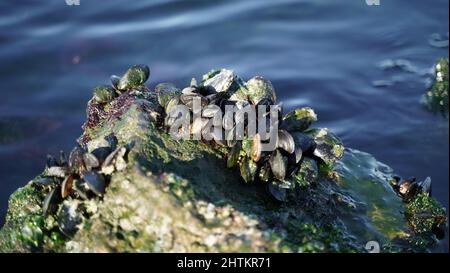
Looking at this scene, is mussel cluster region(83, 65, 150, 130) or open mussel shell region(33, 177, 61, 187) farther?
mussel cluster region(83, 65, 150, 130)

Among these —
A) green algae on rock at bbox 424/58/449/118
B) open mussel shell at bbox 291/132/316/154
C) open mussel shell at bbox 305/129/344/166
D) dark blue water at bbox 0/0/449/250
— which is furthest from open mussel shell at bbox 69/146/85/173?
green algae on rock at bbox 424/58/449/118

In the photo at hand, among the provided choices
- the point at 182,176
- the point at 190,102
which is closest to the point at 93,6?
the point at 190,102

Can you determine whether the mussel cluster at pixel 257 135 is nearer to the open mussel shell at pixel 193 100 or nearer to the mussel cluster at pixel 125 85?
the open mussel shell at pixel 193 100

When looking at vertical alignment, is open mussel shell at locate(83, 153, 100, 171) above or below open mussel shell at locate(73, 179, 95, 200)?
above

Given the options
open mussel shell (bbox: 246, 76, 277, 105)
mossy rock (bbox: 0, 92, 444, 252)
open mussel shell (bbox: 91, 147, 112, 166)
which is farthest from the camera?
open mussel shell (bbox: 246, 76, 277, 105)

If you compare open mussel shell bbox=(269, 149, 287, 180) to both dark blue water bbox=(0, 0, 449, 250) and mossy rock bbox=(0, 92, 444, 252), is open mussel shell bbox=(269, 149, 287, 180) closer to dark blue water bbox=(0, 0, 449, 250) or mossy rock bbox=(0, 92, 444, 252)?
mossy rock bbox=(0, 92, 444, 252)

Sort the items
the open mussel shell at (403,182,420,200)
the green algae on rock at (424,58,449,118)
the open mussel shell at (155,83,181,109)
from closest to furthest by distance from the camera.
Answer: the open mussel shell at (155,83,181,109)
the open mussel shell at (403,182,420,200)
the green algae on rock at (424,58,449,118)

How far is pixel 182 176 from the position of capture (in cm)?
338

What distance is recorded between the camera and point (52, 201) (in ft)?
11.6

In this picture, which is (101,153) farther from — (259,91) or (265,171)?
(259,91)

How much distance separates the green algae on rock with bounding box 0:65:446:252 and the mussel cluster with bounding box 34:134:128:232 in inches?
1.3

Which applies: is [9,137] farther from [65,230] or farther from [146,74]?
[65,230]

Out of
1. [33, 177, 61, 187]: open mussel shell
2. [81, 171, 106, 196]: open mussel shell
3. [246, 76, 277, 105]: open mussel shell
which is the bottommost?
[33, 177, 61, 187]: open mussel shell

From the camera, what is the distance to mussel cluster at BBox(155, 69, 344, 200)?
3725 mm
